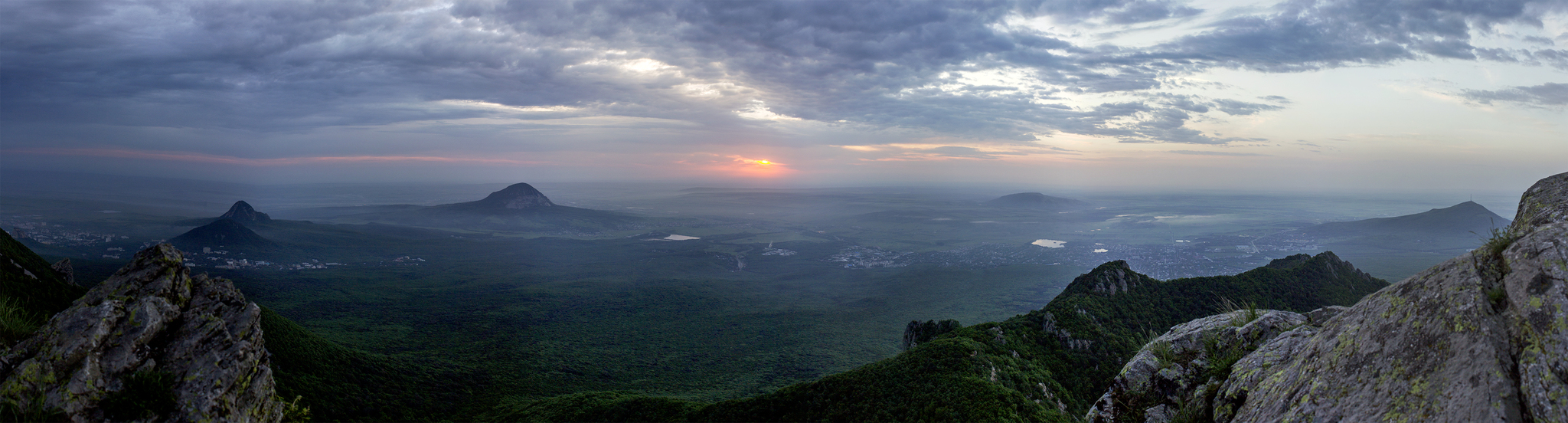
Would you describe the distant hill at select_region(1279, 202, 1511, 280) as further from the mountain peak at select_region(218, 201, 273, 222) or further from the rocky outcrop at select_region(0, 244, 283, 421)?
the mountain peak at select_region(218, 201, 273, 222)

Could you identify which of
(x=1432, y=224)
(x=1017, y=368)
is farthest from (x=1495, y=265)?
(x=1432, y=224)

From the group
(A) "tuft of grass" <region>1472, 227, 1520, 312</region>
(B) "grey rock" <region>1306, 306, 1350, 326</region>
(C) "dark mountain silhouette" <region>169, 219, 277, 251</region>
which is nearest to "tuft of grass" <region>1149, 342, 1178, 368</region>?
(B) "grey rock" <region>1306, 306, 1350, 326</region>

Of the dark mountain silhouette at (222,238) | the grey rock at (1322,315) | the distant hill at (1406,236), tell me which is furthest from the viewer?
the dark mountain silhouette at (222,238)

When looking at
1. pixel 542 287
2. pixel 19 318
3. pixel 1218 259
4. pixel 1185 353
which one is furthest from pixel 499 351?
pixel 1218 259

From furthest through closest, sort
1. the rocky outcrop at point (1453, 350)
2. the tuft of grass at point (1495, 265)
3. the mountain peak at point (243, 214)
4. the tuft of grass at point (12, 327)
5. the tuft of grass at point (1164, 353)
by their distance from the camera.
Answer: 1. the mountain peak at point (243, 214)
2. the tuft of grass at point (12, 327)
3. the tuft of grass at point (1164, 353)
4. the tuft of grass at point (1495, 265)
5. the rocky outcrop at point (1453, 350)

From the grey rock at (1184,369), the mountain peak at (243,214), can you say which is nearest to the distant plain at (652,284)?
the mountain peak at (243,214)

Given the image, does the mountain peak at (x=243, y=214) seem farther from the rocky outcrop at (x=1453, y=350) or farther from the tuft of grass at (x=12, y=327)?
the rocky outcrop at (x=1453, y=350)

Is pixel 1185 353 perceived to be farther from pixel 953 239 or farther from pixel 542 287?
pixel 953 239
